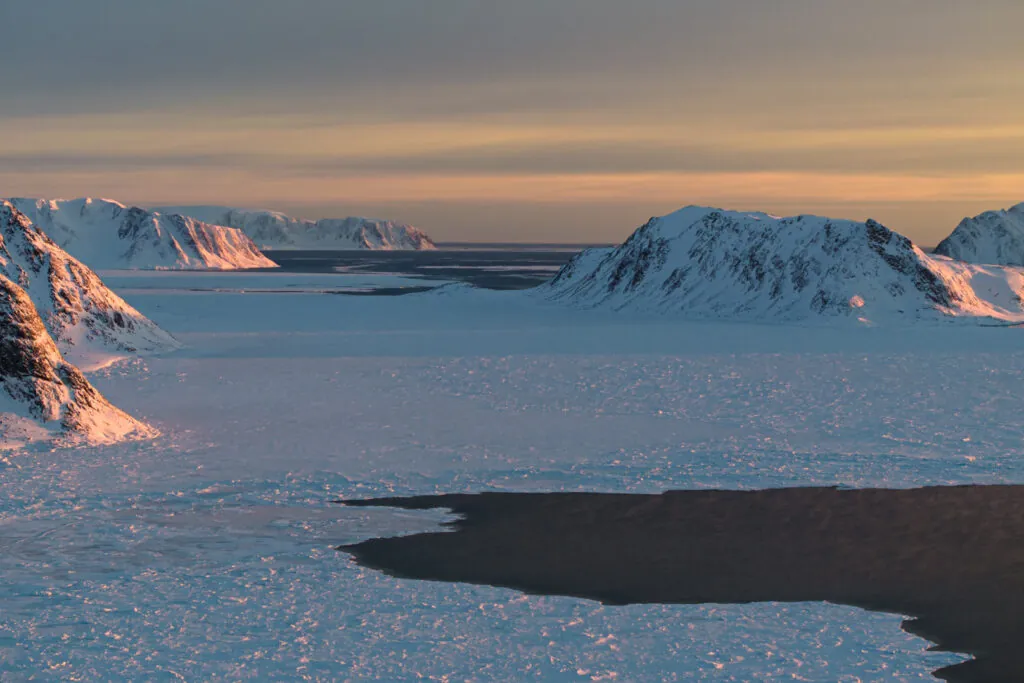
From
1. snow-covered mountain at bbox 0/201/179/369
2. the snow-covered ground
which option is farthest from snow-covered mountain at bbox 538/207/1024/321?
snow-covered mountain at bbox 0/201/179/369

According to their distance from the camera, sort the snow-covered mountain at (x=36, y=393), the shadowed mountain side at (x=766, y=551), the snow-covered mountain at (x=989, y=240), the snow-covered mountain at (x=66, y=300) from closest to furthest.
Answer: the shadowed mountain side at (x=766, y=551) → the snow-covered mountain at (x=36, y=393) → the snow-covered mountain at (x=66, y=300) → the snow-covered mountain at (x=989, y=240)

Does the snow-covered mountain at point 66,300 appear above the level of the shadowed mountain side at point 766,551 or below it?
above

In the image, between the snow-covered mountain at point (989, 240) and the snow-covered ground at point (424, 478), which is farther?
the snow-covered mountain at point (989, 240)

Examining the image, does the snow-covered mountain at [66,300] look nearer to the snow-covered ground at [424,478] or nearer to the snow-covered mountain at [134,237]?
the snow-covered ground at [424,478]

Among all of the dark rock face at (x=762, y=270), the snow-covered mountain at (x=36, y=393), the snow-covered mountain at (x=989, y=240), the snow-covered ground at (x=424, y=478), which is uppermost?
the snow-covered mountain at (x=989, y=240)

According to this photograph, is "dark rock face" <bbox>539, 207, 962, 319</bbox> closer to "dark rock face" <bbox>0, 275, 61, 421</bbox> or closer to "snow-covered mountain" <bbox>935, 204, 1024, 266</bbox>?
"dark rock face" <bbox>0, 275, 61, 421</bbox>

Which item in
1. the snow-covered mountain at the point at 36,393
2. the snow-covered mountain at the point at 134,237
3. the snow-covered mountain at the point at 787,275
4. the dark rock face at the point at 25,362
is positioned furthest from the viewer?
the snow-covered mountain at the point at 134,237

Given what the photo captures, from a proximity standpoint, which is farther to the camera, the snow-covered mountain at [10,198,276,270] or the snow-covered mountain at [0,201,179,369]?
the snow-covered mountain at [10,198,276,270]

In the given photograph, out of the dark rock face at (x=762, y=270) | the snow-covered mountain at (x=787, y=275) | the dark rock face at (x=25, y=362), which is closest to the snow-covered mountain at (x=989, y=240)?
the dark rock face at (x=762, y=270)
